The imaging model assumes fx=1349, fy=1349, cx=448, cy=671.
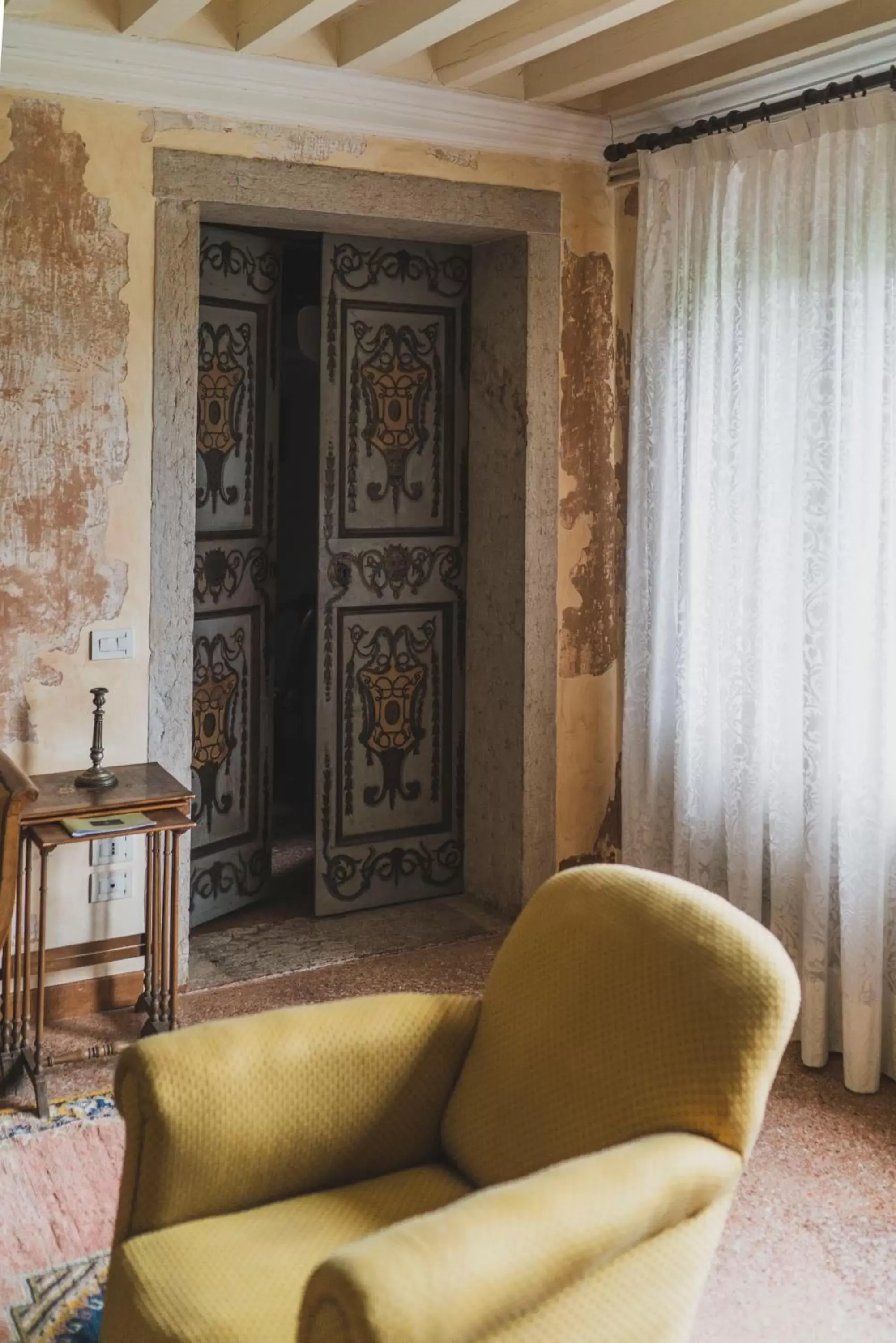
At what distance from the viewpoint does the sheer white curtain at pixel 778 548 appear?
340 centimetres

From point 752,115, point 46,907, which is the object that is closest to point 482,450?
point 752,115

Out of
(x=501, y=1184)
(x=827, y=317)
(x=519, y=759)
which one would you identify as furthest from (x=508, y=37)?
(x=501, y=1184)

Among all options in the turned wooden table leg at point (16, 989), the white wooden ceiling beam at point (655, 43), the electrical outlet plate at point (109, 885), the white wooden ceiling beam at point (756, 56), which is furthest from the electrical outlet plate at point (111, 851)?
the white wooden ceiling beam at point (756, 56)

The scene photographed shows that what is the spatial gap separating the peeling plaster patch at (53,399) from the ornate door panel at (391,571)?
976mm

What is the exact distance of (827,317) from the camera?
3479 millimetres

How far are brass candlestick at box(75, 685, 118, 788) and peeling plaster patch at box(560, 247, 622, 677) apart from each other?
161 cm

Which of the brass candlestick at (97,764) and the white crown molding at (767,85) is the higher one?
the white crown molding at (767,85)

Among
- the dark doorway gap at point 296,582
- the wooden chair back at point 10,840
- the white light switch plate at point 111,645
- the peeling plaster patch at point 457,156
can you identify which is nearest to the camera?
the wooden chair back at point 10,840

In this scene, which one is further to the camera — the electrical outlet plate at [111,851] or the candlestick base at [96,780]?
the electrical outlet plate at [111,851]

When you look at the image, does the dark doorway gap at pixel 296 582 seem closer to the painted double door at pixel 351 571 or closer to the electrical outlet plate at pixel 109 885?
the painted double door at pixel 351 571

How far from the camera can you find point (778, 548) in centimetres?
371

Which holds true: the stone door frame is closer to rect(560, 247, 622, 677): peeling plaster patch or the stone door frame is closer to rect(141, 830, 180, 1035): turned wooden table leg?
rect(560, 247, 622, 677): peeling plaster patch

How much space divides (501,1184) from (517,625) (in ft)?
9.55

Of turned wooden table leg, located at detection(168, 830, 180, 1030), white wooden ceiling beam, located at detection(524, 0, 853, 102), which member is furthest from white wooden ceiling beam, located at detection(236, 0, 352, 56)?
turned wooden table leg, located at detection(168, 830, 180, 1030)
